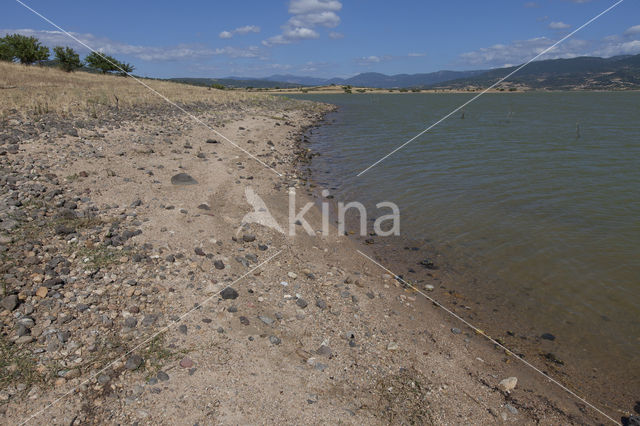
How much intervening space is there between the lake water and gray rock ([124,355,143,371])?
239 inches

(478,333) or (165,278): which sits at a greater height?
(165,278)

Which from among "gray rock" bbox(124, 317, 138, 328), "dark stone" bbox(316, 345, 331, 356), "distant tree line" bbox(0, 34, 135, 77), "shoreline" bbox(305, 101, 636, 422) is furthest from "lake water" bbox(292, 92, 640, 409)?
"distant tree line" bbox(0, 34, 135, 77)

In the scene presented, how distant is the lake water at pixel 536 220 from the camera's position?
6.98m

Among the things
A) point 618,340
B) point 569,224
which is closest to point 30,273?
point 618,340

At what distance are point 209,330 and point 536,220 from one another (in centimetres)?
1023

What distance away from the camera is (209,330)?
5527mm

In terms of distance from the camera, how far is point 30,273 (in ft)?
19.3

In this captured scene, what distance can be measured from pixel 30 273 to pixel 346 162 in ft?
51.8

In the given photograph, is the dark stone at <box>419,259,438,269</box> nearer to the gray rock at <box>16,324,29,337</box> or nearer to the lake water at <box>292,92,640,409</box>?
the lake water at <box>292,92,640,409</box>

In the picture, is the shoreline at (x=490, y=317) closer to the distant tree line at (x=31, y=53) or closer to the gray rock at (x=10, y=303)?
the gray rock at (x=10, y=303)

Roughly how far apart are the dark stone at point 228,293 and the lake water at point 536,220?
4.79 meters

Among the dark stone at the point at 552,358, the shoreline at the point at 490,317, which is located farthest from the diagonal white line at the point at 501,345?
the dark stone at the point at 552,358

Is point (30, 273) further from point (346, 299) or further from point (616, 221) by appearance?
point (616, 221)

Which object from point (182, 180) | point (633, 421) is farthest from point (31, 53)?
point (633, 421)
